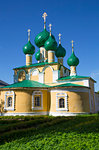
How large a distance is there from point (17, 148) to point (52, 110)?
1030cm

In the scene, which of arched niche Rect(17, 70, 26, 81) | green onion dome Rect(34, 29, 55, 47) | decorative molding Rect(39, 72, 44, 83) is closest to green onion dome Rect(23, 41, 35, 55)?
green onion dome Rect(34, 29, 55, 47)

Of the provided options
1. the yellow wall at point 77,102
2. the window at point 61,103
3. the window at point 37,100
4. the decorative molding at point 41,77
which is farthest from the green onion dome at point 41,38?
the window at point 61,103

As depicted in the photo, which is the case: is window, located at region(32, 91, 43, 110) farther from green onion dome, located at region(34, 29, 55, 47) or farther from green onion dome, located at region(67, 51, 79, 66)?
green onion dome, located at region(34, 29, 55, 47)

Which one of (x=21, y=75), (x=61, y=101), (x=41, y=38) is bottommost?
(x=61, y=101)

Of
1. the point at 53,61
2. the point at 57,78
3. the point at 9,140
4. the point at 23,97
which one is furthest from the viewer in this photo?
the point at 53,61

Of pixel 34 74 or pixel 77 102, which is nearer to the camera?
pixel 77 102

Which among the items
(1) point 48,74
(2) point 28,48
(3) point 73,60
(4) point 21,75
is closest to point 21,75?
(4) point 21,75

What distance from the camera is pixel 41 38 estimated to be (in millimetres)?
20516

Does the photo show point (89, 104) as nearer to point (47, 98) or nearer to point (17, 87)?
point (47, 98)

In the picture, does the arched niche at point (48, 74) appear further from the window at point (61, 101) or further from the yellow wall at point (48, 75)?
the window at point (61, 101)

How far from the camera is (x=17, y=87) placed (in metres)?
15.0

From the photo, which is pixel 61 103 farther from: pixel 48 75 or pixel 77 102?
pixel 48 75

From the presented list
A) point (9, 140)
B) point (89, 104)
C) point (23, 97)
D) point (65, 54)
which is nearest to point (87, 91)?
point (89, 104)

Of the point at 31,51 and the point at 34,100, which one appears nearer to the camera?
the point at 34,100
